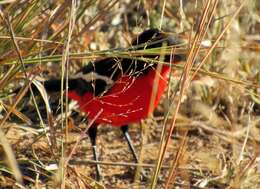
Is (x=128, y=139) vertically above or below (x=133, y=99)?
below

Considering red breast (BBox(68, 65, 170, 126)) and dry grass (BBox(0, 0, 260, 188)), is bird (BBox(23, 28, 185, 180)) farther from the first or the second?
dry grass (BBox(0, 0, 260, 188))

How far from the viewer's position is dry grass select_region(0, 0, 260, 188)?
239cm

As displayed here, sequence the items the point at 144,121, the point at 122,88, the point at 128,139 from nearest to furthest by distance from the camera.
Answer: the point at 122,88
the point at 128,139
the point at 144,121

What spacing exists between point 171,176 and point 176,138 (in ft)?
6.95

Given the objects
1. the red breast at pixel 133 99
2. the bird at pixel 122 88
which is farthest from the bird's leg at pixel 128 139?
the red breast at pixel 133 99

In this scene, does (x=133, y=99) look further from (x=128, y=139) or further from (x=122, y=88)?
(x=128, y=139)

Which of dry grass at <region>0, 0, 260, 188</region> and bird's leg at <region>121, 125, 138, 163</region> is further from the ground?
dry grass at <region>0, 0, 260, 188</region>

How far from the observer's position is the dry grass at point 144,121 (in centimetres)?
239

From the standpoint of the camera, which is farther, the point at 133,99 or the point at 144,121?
the point at 144,121

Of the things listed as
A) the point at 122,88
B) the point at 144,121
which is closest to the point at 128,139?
the point at 144,121

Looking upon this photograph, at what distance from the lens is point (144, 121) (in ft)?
13.6

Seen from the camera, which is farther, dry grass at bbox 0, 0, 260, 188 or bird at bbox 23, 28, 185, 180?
bird at bbox 23, 28, 185, 180

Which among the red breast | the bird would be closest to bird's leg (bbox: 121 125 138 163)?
the bird

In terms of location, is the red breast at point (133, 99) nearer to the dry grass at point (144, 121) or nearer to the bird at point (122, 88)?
the bird at point (122, 88)
